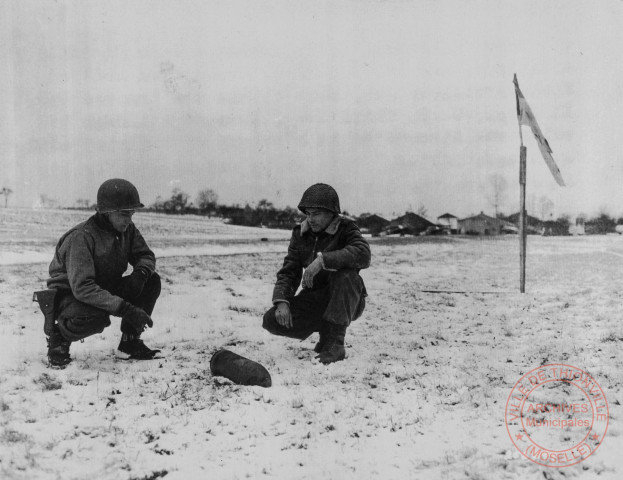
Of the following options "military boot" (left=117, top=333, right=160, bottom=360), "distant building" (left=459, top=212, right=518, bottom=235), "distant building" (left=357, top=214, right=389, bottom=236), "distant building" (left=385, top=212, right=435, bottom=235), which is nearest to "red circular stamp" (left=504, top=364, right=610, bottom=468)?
"military boot" (left=117, top=333, right=160, bottom=360)

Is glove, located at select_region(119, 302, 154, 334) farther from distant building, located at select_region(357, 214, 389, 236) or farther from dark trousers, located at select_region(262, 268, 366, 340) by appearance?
Result: distant building, located at select_region(357, 214, 389, 236)

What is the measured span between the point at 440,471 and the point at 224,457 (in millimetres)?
1026

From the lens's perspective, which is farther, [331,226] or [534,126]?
[534,126]

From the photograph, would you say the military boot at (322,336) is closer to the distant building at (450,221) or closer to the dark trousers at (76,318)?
the dark trousers at (76,318)

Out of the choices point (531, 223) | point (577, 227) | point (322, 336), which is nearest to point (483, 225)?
point (531, 223)

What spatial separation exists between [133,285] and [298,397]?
1.66 meters

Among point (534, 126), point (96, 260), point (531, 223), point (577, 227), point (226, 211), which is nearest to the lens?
point (96, 260)

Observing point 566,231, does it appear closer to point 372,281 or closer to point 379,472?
point 372,281

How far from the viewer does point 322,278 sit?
4227mm

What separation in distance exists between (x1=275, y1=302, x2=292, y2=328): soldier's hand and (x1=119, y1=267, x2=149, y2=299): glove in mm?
1104

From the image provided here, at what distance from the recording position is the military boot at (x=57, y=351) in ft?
12.2

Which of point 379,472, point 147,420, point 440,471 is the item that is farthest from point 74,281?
point 440,471

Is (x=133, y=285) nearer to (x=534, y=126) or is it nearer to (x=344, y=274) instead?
(x=344, y=274)

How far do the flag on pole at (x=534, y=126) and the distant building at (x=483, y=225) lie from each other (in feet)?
236
